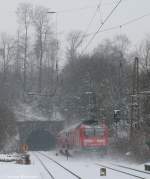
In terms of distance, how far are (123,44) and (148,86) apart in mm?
47169

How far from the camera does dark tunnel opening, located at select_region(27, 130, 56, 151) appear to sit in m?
94.8

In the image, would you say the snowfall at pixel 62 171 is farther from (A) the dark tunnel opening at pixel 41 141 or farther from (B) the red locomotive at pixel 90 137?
(A) the dark tunnel opening at pixel 41 141

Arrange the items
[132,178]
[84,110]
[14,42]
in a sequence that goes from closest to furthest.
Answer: [132,178]
[84,110]
[14,42]

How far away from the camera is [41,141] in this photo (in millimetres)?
99500

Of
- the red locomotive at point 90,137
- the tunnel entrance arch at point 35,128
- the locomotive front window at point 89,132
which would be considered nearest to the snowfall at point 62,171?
the red locomotive at point 90,137

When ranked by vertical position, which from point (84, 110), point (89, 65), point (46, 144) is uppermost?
point (89, 65)

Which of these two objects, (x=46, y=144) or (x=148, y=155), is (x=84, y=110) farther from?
(x=148, y=155)

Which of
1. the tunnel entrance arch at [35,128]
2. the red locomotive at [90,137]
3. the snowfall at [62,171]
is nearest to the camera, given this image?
the snowfall at [62,171]

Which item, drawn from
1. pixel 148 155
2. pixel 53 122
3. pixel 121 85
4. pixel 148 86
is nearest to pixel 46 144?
pixel 53 122

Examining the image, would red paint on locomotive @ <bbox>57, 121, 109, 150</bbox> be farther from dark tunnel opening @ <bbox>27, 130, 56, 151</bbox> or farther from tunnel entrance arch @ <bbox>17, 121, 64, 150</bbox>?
dark tunnel opening @ <bbox>27, 130, 56, 151</bbox>

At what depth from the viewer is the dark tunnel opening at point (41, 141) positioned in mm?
94787

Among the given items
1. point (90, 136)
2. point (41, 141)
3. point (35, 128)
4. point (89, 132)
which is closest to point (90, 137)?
point (90, 136)

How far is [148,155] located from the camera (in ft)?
132

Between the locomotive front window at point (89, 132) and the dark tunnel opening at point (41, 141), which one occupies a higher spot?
the locomotive front window at point (89, 132)
